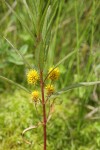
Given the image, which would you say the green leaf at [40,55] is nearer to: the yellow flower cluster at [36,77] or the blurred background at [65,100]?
the yellow flower cluster at [36,77]

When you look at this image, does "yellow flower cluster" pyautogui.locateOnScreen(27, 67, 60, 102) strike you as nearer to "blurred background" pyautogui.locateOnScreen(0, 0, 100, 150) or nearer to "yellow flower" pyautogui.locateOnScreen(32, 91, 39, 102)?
"yellow flower" pyautogui.locateOnScreen(32, 91, 39, 102)

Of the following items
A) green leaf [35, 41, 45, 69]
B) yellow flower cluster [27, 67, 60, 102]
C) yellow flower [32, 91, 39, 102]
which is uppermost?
green leaf [35, 41, 45, 69]

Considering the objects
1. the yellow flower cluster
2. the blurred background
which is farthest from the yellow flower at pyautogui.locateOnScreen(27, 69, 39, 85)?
the blurred background

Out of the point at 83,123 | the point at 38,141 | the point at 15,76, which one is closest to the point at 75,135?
the point at 83,123

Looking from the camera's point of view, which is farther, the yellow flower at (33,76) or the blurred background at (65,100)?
the blurred background at (65,100)

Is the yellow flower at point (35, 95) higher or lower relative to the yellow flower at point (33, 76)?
lower

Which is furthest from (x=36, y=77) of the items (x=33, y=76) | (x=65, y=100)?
(x=65, y=100)

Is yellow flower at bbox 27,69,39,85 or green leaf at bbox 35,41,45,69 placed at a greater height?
green leaf at bbox 35,41,45,69

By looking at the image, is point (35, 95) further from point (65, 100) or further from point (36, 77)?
point (65, 100)

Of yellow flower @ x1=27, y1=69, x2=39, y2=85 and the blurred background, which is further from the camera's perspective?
the blurred background

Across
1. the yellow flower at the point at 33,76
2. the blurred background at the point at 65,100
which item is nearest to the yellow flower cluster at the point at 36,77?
the yellow flower at the point at 33,76

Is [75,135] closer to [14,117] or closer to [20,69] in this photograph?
[14,117]
